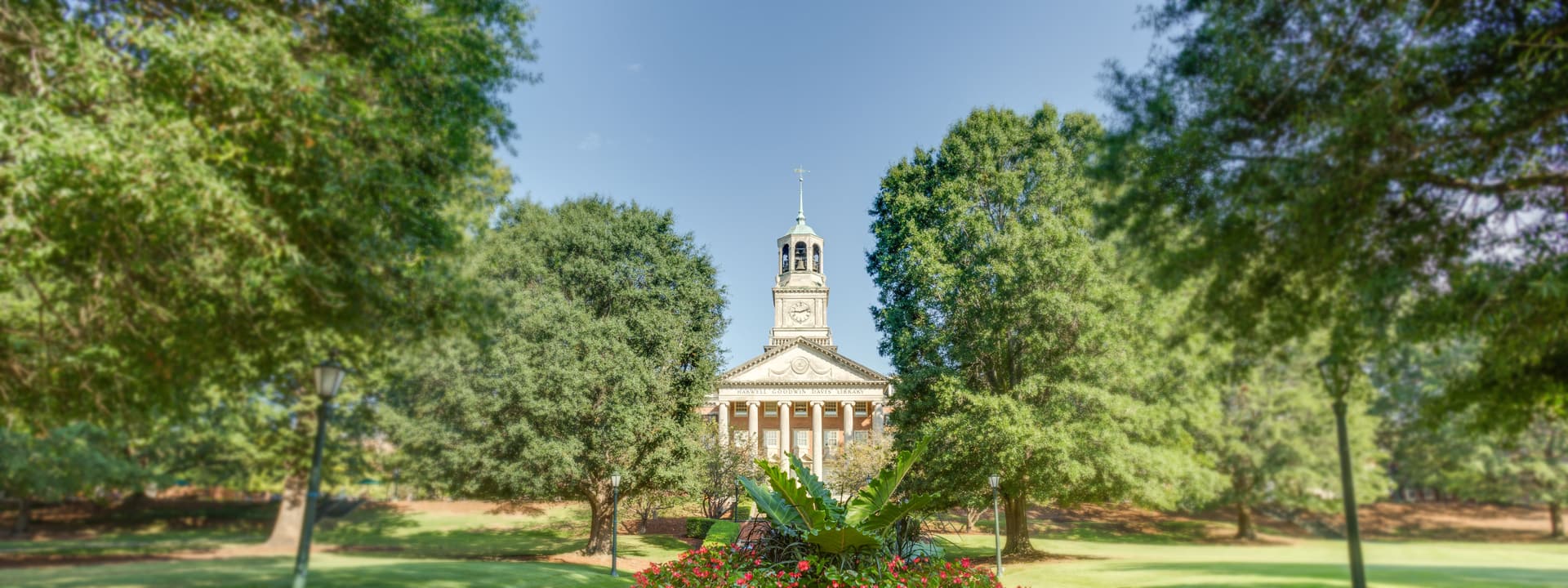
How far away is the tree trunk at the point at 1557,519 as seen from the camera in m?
7.94

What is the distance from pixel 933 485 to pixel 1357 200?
13344mm

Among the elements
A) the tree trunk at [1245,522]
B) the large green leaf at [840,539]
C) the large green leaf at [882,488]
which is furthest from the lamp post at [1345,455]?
the large green leaf at [840,539]

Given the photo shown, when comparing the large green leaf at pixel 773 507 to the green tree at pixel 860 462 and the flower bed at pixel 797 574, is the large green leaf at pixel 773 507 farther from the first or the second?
the green tree at pixel 860 462

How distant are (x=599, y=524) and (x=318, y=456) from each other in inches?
652

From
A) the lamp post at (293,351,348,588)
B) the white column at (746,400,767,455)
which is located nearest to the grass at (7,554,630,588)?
the lamp post at (293,351,348,588)

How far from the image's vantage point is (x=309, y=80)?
784 centimetres

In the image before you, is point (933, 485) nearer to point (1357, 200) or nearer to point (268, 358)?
point (1357, 200)

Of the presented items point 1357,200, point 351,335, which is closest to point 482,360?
point 351,335

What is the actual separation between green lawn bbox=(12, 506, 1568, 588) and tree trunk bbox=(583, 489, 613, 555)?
6967 millimetres

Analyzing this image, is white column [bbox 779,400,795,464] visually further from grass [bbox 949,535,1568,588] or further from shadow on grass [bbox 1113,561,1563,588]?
shadow on grass [bbox 1113,561,1563,588]

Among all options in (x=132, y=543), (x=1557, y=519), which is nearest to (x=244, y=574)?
(x=132, y=543)

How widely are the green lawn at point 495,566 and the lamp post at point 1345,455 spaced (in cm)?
21

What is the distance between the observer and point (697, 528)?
1228 inches

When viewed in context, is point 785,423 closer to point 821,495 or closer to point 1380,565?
point 821,495
